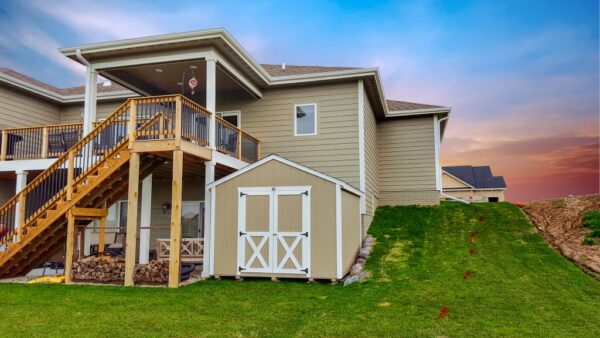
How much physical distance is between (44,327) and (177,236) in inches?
132

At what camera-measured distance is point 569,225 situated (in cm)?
1237

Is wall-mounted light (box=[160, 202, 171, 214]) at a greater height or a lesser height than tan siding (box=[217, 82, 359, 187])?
lesser

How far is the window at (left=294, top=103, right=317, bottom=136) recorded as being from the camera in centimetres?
1307

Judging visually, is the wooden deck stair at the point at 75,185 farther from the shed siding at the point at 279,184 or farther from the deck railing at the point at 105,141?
the shed siding at the point at 279,184

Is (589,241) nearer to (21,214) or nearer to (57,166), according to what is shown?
(57,166)

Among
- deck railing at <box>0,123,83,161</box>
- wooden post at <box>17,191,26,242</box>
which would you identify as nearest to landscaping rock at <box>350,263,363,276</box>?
wooden post at <box>17,191,26,242</box>

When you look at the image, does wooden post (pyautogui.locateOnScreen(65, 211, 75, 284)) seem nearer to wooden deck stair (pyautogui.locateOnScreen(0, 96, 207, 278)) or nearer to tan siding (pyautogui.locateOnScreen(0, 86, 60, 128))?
wooden deck stair (pyautogui.locateOnScreen(0, 96, 207, 278))

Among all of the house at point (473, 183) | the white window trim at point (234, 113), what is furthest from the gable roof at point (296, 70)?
the house at point (473, 183)

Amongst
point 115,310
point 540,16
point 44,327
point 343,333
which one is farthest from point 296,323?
point 540,16

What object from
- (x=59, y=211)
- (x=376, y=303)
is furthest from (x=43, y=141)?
(x=376, y=303)

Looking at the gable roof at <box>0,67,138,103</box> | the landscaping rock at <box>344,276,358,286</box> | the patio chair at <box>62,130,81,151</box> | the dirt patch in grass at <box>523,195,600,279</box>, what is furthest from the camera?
the gable roof at <box>0,67,138,103</box>

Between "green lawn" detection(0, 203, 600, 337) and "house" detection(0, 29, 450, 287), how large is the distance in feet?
3.58

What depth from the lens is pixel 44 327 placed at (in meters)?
5.56

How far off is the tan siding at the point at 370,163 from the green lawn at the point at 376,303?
2546mm
